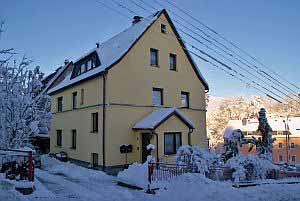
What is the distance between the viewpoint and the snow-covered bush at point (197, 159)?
14.4 meters

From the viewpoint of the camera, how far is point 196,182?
10.7 m

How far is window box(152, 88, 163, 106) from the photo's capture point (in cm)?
2091

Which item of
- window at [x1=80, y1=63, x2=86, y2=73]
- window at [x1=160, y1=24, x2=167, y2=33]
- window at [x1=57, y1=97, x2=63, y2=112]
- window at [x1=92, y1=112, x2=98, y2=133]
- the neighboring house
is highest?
window at [x1=160, y1=24, x2=167, y2=33]

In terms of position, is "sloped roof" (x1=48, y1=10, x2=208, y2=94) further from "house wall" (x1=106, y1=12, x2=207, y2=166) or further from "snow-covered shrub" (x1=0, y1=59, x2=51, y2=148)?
"snow-covered shrub" (x1=0, y1=59, x2=51, y2=148)

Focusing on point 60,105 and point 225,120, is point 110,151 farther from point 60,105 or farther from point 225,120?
point 225,120

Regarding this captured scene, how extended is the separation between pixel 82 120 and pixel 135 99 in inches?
179

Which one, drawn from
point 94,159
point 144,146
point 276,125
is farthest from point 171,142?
point 276,125

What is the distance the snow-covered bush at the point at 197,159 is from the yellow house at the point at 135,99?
3113mm

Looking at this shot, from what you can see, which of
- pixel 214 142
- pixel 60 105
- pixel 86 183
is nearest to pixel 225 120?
pixel 214 142

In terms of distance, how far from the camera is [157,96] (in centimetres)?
2117

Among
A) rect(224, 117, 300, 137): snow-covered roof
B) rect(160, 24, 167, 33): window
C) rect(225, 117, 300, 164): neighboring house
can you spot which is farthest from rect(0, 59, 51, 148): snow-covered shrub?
rect(225, 117, 300, 164): neighboring house

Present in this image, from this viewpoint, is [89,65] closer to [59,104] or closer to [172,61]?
[59,104]

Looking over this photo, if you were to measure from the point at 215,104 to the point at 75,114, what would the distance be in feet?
183

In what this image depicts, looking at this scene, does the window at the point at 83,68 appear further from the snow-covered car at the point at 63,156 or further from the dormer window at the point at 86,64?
the snow-covered car at the point at 63,156
